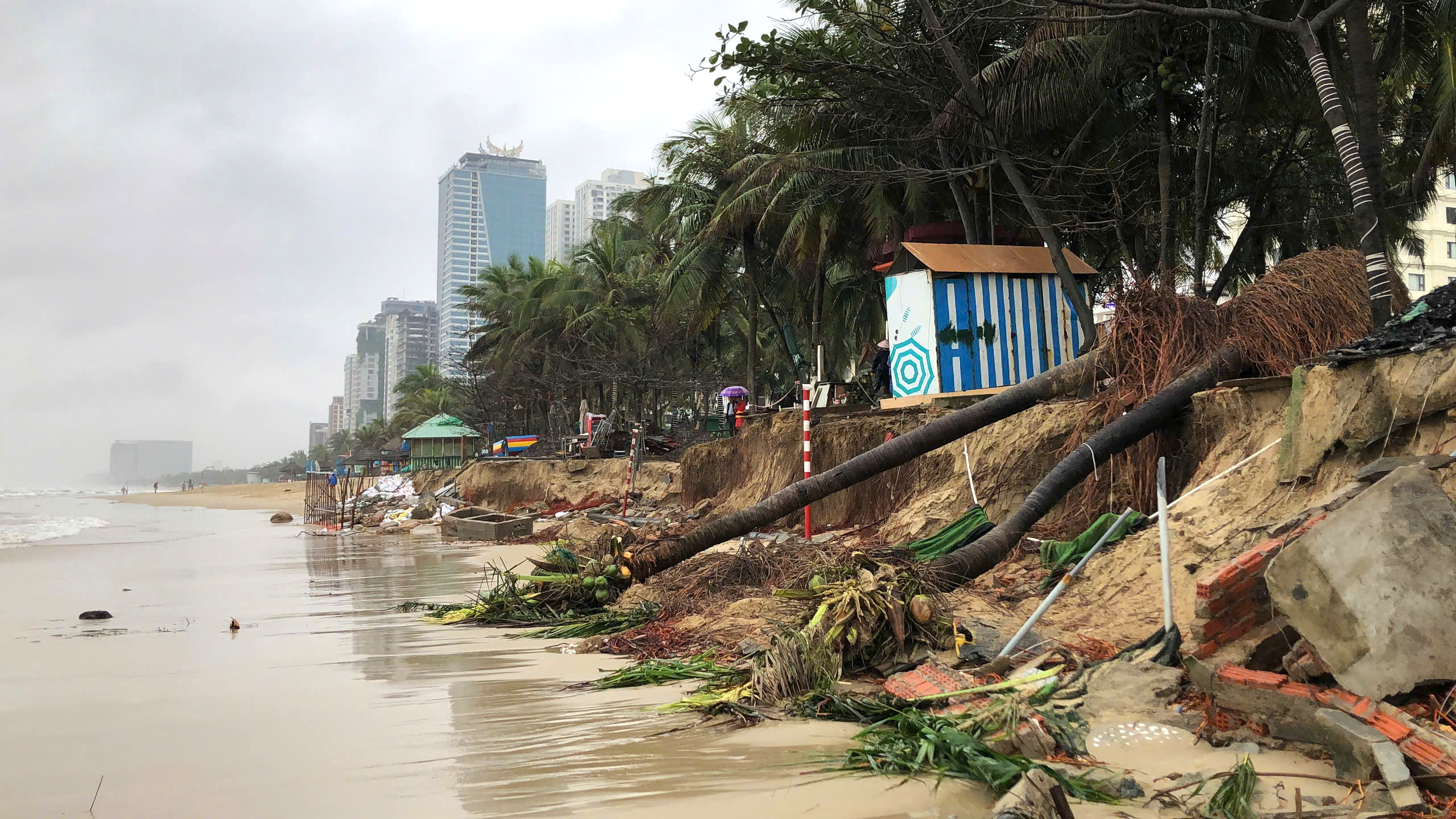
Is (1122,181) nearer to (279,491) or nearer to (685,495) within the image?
(685,495)

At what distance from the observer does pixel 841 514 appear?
11430mm

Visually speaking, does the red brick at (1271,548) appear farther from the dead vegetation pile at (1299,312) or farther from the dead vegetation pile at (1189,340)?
the dead vegetation pile at (1299,312)

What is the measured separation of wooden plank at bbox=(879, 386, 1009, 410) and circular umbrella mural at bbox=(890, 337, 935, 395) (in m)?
0.16

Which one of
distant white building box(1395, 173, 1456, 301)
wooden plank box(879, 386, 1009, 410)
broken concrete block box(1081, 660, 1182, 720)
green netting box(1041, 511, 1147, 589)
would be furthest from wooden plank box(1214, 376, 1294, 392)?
distant white building box(1395, 173, 1456, 301)

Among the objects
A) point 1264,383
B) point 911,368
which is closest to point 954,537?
point 1264,383

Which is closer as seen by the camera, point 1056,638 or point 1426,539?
point 1426,539

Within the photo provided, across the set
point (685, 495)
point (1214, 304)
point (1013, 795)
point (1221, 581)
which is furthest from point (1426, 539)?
point (685, 495)

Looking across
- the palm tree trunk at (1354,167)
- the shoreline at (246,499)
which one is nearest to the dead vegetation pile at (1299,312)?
the palm tree trunk at (1354,167)

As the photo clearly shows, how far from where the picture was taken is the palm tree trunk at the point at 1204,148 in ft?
37.6

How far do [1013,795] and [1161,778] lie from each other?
2.45ft

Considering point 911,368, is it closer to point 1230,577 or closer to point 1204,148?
point 1204,148

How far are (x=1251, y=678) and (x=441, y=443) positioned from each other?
5342 centimetres

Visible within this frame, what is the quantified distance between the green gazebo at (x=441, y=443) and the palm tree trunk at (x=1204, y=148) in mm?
39894

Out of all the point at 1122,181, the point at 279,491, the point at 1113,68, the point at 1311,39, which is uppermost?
the point at 1113,68
